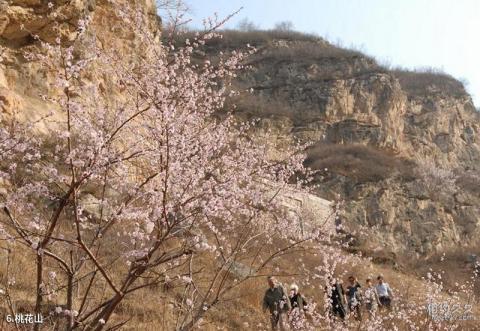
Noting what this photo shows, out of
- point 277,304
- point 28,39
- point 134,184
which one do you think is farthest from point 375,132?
point 134,184

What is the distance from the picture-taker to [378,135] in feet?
130

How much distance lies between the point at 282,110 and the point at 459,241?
15.8 meters

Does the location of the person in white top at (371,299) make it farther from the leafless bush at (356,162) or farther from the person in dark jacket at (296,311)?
the leafless bush at (356,162)

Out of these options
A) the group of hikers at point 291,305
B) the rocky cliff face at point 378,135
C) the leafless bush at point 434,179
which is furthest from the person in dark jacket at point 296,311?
the leafless bush at point 434,179

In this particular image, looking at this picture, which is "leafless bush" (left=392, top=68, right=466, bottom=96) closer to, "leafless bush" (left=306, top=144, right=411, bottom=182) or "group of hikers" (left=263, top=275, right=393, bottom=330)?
"leafless bush" (left=306, top=144, right=411, bottom=182)

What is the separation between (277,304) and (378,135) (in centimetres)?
3333

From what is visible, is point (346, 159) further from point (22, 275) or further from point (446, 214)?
point (22, 275)

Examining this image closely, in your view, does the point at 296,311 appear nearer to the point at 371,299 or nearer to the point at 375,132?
the point at 371,299

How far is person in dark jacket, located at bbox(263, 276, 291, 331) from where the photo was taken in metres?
8.16

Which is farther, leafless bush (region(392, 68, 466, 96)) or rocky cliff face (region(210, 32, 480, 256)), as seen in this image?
leafless bush (region(392, 68, 466, 96))

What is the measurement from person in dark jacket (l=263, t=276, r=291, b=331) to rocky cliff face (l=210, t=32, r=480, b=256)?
1613 centimetres

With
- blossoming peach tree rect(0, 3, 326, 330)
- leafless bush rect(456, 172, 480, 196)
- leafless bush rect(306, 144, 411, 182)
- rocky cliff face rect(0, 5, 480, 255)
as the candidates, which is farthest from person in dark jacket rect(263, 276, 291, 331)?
leafless bush rect(456, 172, 480, 196)

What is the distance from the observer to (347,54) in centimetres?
4719

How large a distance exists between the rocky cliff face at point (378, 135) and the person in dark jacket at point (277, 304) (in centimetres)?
1613
